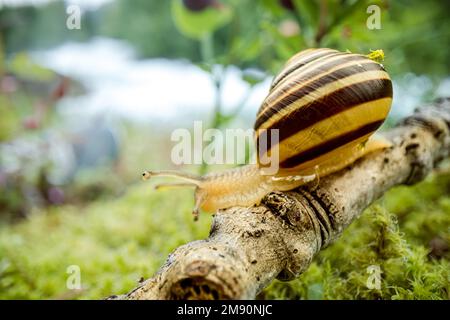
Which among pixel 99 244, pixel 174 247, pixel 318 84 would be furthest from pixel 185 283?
pixel 99 244

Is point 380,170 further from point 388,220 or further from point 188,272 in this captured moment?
point 188,272

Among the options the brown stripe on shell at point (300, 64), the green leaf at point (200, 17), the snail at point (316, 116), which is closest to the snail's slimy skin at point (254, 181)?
the snail at point (316, 116)

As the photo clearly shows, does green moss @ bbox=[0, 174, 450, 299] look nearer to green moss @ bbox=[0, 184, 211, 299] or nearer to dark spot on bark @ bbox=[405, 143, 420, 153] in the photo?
green moss @ bbox=[0, 184, 211, 299]

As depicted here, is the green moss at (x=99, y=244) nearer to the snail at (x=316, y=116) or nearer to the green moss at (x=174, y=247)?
the green moss at (x=174, y=247)

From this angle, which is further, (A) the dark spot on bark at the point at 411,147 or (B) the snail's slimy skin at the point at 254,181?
(A) the dark spot on bark at the point at 411,147

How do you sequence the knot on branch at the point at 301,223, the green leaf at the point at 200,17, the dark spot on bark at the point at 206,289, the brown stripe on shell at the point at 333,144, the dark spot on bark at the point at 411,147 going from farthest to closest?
the green leaf at the point at 200,17 < the dark spot on bark at the point at 411,147 < the brown stripe on shell at the point at 333,144 < the knot on branch at the point at 301,223 < the dark spot on bark at the point at 206,289

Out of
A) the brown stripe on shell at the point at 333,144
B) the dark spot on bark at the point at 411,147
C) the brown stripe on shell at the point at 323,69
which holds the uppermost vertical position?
the brown stripe on shell at the point at 323,69

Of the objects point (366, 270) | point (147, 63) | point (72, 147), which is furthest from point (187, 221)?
point (147, 63)

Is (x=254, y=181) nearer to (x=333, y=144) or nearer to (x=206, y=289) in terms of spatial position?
(x=333, y=144)

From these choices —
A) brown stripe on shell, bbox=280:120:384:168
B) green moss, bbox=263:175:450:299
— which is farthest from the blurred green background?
brown stripe on shell, bbox=280:120:384:168
